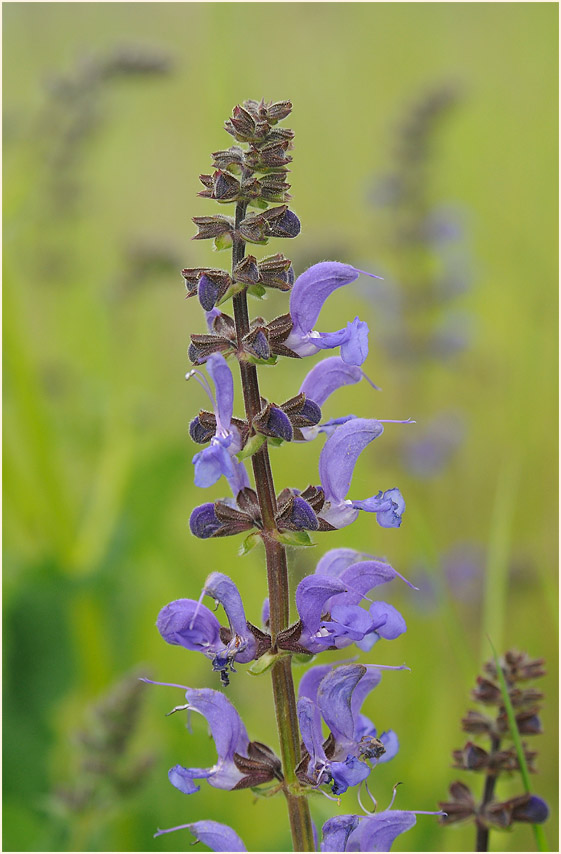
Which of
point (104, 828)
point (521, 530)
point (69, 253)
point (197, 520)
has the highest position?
point (69, 253)

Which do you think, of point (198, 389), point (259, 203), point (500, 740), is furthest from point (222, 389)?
point (198, 389)

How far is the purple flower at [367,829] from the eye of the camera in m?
1.44

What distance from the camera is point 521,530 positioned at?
4.63m

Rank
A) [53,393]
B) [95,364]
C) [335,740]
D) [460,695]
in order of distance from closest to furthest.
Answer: [335,740]
[460,695]
[53,393]
[95,364]

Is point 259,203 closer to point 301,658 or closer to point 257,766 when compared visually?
point 301,658

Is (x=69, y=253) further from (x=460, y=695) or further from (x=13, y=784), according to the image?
(x=460, y=695)

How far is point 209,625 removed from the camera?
150cm

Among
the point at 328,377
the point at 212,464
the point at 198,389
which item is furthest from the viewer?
the point at 198,389

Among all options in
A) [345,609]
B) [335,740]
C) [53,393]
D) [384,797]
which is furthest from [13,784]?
[345,609]

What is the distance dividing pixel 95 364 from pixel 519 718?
3279mm

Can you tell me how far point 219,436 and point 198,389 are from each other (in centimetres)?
341

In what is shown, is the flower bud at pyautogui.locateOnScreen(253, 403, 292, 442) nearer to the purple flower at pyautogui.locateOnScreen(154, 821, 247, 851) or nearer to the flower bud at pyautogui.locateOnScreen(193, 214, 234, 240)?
the flower bud at pyautogui.locateOnScreen(193, 214, 234, 240)

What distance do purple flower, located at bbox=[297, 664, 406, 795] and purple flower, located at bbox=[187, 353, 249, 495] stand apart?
38 cm

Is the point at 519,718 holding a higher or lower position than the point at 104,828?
higher
